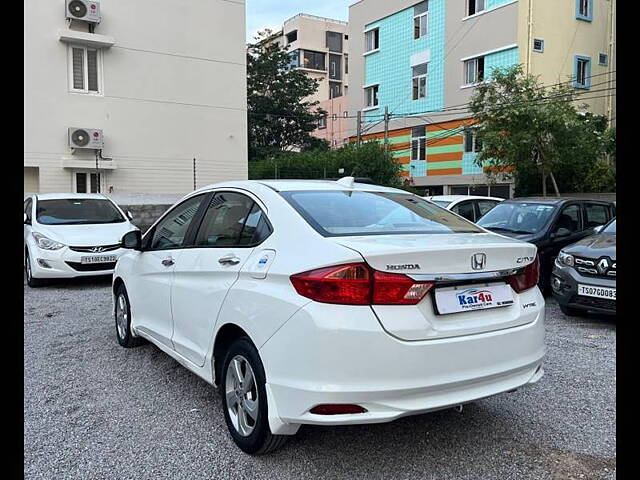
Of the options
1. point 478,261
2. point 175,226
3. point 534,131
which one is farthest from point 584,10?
point 478,261

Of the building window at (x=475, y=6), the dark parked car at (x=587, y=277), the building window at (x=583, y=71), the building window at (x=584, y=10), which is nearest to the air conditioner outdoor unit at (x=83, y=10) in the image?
the dark parked car at (x=587, y=277)

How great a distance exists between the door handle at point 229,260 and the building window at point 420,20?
26.7 meters

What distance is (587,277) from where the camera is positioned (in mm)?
6227

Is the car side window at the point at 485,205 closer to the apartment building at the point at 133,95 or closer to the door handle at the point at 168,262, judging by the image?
the door handle at the point at 168,262

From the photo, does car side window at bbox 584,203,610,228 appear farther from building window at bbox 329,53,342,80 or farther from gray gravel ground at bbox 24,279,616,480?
building window at bbox 329,53,342,80

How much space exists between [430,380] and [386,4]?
3017 centimetres

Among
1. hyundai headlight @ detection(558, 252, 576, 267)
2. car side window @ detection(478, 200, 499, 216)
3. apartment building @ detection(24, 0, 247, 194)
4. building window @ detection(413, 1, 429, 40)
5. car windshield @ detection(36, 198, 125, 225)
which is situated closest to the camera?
hyundai headlight @ detection(558, 252, 576, 267)

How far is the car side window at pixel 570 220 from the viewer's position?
8098 millimetres

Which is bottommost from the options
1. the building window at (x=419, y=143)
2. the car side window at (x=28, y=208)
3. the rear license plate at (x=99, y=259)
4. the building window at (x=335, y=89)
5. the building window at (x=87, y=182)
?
the rear license plate at (x=99, y=259)

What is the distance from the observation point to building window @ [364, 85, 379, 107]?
102ft

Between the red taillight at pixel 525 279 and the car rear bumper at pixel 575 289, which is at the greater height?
the red taillight at pixel 525 279

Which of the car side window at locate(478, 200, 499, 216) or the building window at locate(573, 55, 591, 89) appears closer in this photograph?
the car side window at locate(478, 200, 499, 216)

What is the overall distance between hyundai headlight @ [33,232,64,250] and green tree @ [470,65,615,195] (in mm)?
13099

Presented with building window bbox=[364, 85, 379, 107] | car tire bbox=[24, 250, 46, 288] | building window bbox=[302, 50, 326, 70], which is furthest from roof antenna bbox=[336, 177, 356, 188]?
building window bbox=[302, 50, 326, 70]
